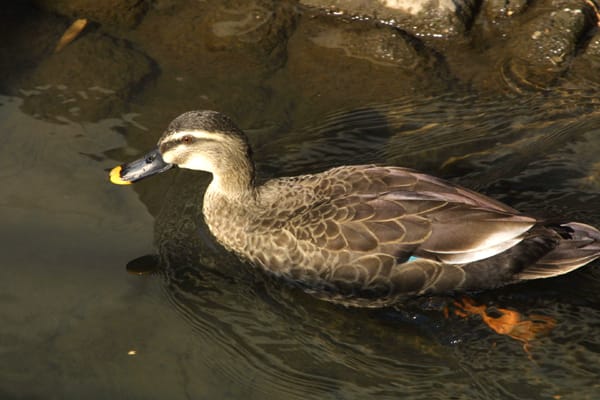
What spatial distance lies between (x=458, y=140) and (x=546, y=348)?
200 cm

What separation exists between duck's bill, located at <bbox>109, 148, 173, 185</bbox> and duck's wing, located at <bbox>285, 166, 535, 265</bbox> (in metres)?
1.08

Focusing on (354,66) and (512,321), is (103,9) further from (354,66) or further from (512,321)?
(512,321)

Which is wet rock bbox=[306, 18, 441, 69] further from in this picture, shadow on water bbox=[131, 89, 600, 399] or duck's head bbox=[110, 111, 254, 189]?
duck's head bbox=[110, 111, 254, 189]

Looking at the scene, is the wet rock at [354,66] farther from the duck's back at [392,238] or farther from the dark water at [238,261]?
the duck's back at [392,238]

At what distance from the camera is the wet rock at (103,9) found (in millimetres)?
7715

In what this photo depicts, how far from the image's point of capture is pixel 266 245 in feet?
18.5

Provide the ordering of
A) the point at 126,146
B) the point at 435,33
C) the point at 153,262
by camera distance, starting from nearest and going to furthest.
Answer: the point at 153,262, the point at 126,146, the point at 435,33

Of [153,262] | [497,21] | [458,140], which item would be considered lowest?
[153,262]

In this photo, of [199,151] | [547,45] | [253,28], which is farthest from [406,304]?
[253,28]

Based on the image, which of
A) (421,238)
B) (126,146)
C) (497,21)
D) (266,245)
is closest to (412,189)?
(421,238)

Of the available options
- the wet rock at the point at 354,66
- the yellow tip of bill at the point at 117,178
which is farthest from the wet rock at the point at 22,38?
the wet rock at the point at 354,66

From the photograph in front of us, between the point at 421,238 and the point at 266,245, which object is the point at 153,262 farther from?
the point at 421,238

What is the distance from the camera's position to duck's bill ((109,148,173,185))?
5945mm

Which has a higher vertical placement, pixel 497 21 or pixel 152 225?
pixel 497 21
